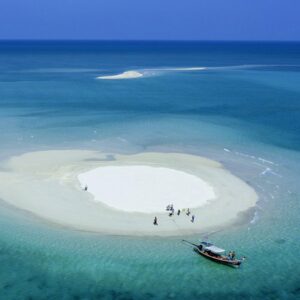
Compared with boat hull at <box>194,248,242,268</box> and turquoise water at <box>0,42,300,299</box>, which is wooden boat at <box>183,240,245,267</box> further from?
turquoise water at <box>0,42,300,299</box>

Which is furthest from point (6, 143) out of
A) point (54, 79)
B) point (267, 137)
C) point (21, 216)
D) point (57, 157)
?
point (54, 79)

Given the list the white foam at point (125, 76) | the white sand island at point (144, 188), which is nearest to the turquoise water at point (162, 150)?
the white foam at point (125, 76)

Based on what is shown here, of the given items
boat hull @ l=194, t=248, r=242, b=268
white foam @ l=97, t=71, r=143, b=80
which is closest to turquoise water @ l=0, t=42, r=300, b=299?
boat hull @ l=194, t=248, r=242, b=268

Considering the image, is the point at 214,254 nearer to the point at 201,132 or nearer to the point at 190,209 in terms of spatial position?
the point at 190,209

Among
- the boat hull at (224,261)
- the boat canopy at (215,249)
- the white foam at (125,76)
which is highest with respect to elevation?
the white foam at (125,76)

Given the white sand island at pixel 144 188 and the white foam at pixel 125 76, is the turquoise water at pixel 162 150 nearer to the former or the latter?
the white foam at pixel 125 76

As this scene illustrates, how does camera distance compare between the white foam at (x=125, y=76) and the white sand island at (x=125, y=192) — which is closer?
the white sand island at (x=125, y=192)

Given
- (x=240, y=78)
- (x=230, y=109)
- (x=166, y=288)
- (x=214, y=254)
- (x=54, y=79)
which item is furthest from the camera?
(x=240, y=78)
